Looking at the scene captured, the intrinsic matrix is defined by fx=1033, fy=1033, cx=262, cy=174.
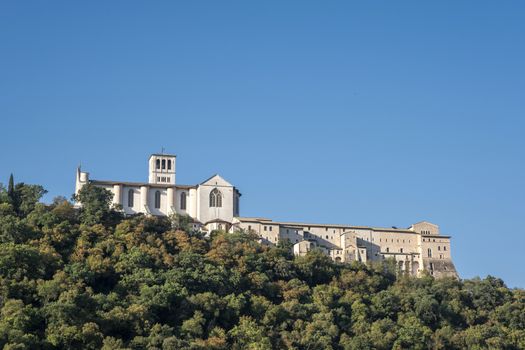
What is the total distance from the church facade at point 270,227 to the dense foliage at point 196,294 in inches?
117

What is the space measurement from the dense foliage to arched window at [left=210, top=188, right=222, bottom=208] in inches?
165

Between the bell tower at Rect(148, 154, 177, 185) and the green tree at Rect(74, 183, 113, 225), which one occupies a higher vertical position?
the bell tower at Rect(148, 154, 177, 185)

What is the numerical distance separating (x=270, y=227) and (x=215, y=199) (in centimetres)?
495

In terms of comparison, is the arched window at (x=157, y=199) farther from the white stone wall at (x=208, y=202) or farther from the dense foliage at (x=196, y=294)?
the dense foliage at (x=196, y=294)

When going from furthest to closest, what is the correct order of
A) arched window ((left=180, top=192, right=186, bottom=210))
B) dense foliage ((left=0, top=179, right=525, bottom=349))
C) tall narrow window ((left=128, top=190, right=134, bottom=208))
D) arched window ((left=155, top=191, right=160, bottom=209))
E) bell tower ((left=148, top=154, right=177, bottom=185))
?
bell tower ((left=148, top=154, right=177, bottom=185))
arched window ((left=180, top=192, right=186, bottom=210))
arched window ((left=155, top=191, right=160, bottom=209))
tall narrow window ((left=128, top=190, right=134, bottom=208))
dense foliage ((left=0, top=179, right=525, bottom=349))

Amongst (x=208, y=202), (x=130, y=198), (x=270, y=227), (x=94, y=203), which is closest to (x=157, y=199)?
(x=130, y=198)

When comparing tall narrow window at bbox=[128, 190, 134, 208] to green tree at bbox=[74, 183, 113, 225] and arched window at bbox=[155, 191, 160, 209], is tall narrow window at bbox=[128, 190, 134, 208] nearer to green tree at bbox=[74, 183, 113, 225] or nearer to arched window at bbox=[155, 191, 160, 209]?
arched window at bbox=[155, 191, 160, 209]

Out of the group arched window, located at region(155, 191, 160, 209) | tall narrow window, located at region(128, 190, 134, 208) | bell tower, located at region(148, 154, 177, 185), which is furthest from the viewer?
bell tower, located at region(148, 154, 177, 185)

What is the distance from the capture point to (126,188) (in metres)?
81.8

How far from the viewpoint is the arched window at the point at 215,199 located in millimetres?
82812

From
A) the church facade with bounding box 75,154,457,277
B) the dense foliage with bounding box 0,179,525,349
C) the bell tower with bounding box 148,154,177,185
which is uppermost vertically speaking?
the bell tower with bounding box 148,154,177,185

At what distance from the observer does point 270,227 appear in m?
82.9

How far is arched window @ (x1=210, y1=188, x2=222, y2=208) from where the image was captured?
8281 cm

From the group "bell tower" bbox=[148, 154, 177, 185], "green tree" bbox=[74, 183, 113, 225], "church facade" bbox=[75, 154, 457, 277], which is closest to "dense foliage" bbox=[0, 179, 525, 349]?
"green tree" bbox=[74, 183, 113, 225]
